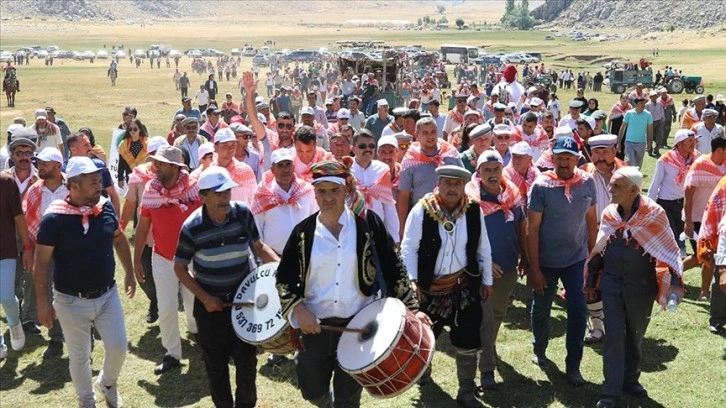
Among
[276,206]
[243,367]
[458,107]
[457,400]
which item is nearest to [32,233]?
[276,206]

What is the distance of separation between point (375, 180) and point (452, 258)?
6.00 feet

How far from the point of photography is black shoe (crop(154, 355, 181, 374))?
706cm

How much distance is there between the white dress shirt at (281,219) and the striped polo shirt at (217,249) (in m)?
1.18

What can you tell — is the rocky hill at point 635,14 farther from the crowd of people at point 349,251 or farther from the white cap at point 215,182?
the white cap at point 215,182

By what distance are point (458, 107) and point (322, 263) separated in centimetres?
968

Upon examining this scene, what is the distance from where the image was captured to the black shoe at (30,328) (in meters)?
8.12

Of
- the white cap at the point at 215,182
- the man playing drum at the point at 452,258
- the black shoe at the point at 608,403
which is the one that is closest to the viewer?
the white cap at the point at 215,182

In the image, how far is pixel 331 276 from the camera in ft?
15.9

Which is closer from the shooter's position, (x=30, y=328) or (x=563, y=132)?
(x=563, y=132)

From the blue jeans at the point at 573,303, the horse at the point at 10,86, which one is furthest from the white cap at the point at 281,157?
the horse at the point at 10,86

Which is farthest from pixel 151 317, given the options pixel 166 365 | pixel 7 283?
pixel 7 283

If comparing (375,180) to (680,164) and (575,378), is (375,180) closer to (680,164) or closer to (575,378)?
(575,378)

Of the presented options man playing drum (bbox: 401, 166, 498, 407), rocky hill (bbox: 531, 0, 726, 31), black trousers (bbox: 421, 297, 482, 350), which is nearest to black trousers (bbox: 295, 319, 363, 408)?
man playing drum (bbox: 401, 166, 498, 407)

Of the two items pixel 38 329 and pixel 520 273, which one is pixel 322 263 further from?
pixel 38 329
